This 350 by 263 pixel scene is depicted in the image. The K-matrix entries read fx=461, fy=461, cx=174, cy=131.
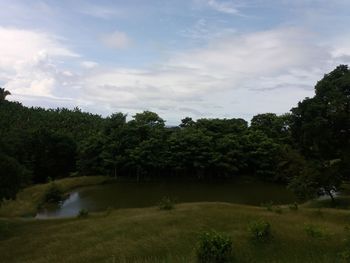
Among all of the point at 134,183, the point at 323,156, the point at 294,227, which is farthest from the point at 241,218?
the point at 134,183

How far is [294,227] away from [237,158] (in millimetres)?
51327

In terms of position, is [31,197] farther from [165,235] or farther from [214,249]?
[214,249]

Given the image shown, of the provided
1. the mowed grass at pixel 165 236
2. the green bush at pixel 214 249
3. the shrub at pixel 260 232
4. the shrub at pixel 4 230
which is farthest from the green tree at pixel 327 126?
the shrub at pixel 4 230

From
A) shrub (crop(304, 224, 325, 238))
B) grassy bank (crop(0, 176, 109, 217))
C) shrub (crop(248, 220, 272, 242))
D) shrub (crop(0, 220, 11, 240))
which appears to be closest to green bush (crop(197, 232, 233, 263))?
shrub (crop(248, 220, 272, 242))

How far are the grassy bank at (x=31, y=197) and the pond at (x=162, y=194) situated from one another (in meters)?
1.74

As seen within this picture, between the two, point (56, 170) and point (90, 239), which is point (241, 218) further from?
point (56, 170)

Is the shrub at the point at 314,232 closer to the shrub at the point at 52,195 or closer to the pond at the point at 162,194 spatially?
the pond at the point at 162,194

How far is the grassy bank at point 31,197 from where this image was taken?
2012 inches

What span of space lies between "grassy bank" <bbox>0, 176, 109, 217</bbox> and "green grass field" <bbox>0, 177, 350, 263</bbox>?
47.8ft

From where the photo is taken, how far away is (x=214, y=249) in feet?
62.2

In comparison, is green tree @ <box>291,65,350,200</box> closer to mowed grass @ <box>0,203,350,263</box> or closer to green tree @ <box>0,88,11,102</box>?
mowed grass @ <box>0,203,350,263</box>

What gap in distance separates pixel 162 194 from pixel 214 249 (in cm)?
4595

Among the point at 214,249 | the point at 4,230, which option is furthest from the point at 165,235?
the point at 4,230

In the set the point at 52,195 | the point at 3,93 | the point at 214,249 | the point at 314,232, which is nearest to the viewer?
the point at 214,249
